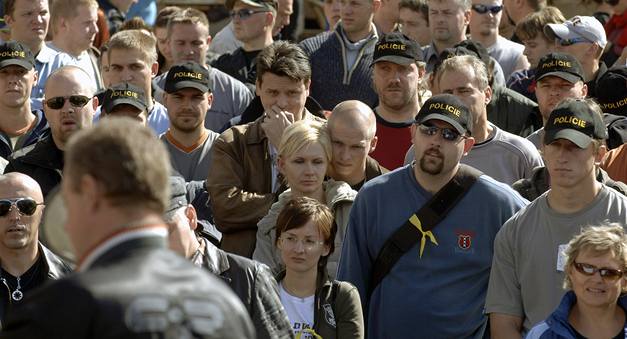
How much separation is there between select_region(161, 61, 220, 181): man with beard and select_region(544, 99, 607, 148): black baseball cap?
2.60 m

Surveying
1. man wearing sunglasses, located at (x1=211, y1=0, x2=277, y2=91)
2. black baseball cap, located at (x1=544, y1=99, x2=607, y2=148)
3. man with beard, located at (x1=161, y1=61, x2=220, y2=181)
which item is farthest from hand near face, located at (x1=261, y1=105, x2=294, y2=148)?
man wearing sunglasses, located at (x1=211, y1=0, x2=277, y2=91)

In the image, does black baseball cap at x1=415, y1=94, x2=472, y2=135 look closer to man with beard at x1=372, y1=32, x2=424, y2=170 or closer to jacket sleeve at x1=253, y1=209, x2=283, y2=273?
jacket sleeve at x1=253, y1=209, x2=283, y2=273

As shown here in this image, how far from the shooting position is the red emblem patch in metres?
7.17

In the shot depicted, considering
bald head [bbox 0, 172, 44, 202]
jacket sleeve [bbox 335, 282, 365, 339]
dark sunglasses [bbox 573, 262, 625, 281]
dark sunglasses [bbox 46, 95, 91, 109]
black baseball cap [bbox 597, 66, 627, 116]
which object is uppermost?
black baseball cap [bbox 597, 66, 627, 116]

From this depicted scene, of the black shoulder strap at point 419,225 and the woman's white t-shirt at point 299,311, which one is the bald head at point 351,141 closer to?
the black shoulder strap at point 419,225

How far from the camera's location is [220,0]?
15.5m

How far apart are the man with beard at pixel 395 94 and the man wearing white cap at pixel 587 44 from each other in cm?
142

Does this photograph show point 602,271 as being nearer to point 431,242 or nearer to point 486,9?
point 431,242

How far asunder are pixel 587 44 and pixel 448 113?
2.94m

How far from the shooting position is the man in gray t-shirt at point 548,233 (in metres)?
6.88

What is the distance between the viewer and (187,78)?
899cm

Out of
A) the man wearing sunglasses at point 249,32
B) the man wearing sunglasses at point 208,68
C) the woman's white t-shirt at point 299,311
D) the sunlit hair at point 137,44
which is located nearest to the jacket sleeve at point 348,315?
the woman's white t-shirt at point 299,311

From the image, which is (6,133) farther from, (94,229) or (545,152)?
(94,229)

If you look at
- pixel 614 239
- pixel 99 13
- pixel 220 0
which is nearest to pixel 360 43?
pixel 99 13
